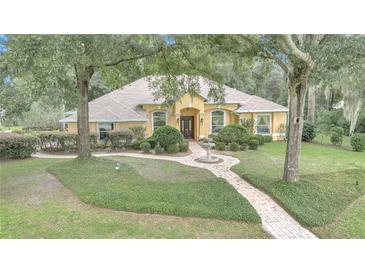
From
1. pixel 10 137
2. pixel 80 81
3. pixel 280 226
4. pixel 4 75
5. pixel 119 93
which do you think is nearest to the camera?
pixel 280 226

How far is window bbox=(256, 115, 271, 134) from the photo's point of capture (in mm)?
17203

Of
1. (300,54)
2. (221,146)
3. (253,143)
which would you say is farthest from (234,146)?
(300,54)

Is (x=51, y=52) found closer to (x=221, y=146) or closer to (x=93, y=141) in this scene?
(x=93, y=141)

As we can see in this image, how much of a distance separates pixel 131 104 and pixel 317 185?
41.8ft

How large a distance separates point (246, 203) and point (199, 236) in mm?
1917

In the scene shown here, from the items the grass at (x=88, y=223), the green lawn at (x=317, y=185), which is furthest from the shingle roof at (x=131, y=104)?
the grass at (x=88, y=223)

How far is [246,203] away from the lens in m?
5.84

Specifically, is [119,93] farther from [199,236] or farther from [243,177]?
[199,236]

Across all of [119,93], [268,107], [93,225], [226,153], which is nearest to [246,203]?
[93,225]

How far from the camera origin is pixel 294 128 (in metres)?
6.91

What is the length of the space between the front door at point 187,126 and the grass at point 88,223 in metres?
11.6

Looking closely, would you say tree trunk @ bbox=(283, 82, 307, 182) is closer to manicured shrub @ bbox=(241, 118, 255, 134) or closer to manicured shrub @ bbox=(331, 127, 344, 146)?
manicured shrub @ bbox=(241, 118, 255, 134)

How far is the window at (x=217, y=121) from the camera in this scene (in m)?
17.3

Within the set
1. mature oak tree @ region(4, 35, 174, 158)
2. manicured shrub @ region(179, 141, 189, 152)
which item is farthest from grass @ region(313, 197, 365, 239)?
manicured shrub @ region(179, 141, 189, 152)
